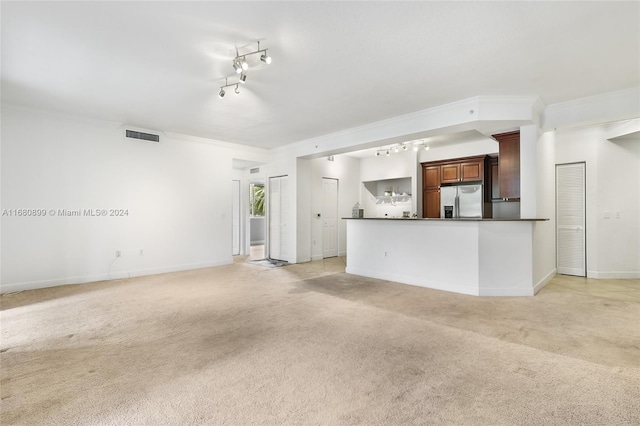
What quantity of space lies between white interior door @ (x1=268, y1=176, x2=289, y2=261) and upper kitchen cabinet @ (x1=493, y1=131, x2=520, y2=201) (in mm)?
4561

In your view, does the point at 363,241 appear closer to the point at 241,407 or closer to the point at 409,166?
the point at 409,166

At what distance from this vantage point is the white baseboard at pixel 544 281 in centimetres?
455

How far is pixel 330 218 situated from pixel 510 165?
14.6 ft

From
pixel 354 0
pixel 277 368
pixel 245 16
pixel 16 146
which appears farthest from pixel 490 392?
pixel 16 146

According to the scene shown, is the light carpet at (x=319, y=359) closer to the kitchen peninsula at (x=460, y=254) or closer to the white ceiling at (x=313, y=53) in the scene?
the kitchen peninsula at (x=460, y=254)

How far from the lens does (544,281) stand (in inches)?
196

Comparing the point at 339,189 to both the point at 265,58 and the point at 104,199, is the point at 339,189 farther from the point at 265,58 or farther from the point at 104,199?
the point at 265,58

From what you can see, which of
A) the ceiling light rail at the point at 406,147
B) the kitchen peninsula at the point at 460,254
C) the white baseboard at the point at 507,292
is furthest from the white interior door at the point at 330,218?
the white baseboard at the point at 507,292

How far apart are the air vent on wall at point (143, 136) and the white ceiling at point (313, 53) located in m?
0.86

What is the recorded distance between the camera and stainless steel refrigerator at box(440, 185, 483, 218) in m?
7.02

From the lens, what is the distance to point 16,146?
470cm

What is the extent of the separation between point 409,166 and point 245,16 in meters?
6.23

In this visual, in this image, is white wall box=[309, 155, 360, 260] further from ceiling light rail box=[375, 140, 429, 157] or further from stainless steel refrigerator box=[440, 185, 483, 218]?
stainless steel refrigerator box=[440, 185, 483, 218]

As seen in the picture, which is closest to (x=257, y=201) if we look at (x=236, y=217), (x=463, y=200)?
(x=236, y=217)
